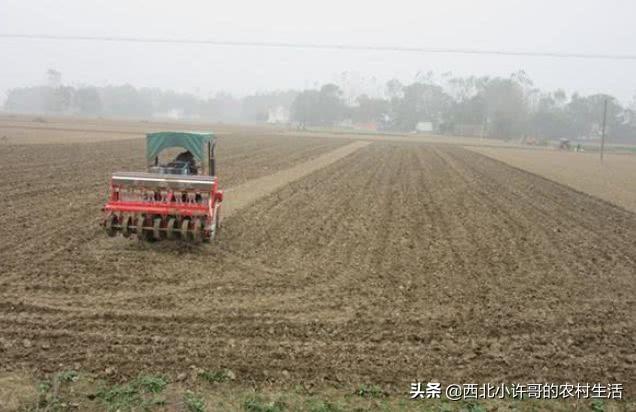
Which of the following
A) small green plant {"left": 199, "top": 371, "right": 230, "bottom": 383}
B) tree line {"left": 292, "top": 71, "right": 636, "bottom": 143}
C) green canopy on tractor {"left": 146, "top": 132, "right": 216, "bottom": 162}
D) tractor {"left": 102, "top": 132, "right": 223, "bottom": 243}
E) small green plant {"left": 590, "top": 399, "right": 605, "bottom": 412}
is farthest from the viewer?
tree line {"left": 292, "top": 71, "right": 636, "bottom": 143}

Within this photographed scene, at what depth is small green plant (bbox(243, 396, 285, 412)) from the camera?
5.13m

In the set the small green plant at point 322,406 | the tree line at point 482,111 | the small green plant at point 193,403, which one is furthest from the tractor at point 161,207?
the tree line at point 482,111

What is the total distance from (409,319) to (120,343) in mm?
3228

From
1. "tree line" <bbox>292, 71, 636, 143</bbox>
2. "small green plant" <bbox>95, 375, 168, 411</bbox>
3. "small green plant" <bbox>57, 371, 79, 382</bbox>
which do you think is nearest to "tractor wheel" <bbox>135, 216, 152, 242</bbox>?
"small green plant" <bbox>57, 371, 79, 382</bbox>

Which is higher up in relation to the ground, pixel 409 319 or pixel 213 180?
pixel 213 180

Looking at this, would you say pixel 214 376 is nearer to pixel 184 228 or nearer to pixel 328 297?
pixel 328 297

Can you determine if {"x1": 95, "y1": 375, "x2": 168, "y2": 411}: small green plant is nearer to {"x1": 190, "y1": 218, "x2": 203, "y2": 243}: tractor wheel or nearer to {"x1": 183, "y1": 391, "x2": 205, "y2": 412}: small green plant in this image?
{"x1": 183, "y1": 391, "x2": 205, "y2": 412}: small green plant

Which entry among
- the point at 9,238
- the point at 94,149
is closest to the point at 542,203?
the point at 9,238

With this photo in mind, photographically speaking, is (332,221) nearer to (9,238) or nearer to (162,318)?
(9,238)

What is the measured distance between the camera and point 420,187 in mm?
23312

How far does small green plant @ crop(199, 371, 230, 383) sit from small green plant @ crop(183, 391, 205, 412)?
13.9 inches

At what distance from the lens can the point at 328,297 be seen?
27.5ft

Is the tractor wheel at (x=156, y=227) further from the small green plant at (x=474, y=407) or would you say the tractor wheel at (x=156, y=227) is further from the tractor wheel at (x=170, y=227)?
the small green plant at (x=474, y=407)

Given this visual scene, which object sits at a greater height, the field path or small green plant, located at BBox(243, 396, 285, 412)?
the field path
